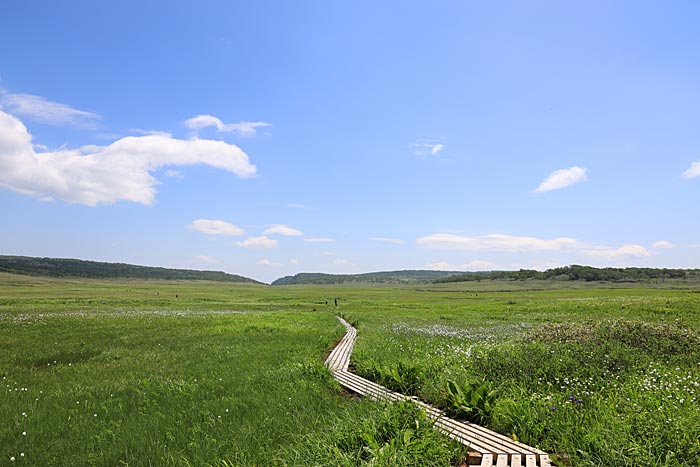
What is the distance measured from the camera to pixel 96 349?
17.5m

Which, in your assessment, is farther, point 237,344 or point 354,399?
point 237,344

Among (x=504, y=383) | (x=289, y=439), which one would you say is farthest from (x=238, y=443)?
(x=504, y=383)

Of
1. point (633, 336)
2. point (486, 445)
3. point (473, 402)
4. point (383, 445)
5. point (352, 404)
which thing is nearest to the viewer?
point (383, 445)

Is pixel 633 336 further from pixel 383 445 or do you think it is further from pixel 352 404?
pixel 383 445

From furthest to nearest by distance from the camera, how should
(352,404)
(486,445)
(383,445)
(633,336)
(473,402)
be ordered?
(633,336), (352,404), (473,402), (486,445), (383,445)

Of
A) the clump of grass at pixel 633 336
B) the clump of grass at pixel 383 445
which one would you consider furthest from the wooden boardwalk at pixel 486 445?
the clump of grass at pixel 633 336

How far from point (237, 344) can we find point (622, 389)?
587 inches

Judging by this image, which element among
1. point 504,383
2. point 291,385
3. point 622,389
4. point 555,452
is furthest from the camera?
point 291,385

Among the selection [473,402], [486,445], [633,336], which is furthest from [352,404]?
[633,336]

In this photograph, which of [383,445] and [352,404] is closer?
[383,445]

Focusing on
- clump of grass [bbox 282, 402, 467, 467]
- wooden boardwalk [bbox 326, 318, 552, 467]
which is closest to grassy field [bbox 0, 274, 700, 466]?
clump of grass [bbox 282, 402, 467, 467]

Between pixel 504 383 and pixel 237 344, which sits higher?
pixel 504 383

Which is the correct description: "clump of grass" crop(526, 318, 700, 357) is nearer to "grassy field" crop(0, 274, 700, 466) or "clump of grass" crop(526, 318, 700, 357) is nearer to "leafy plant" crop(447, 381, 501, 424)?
"grassy field" crop(0, 274, 700, 466)

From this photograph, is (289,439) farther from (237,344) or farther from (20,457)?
(237,344)
